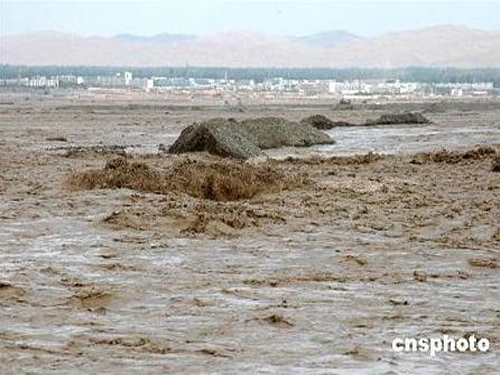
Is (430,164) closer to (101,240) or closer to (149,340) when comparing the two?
(101,240)

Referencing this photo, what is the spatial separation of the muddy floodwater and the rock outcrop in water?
115 inches

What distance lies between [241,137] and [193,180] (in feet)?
23.6

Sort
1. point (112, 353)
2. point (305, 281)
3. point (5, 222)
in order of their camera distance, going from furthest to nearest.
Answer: point (5, 222)
point (305, 281)
point (112, 353)

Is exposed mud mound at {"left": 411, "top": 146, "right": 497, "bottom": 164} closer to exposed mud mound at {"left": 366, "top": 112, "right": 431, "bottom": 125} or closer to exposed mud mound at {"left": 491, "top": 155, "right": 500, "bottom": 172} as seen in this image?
exposed mud mound at {"left": 491, "top": 155, "right": 500, "bottom": 172}

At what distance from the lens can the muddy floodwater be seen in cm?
678

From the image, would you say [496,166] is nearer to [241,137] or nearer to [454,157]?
[454,157]

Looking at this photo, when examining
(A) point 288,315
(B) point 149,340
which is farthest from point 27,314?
(A) point 288,315

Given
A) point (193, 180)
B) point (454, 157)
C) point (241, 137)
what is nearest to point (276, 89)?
point (241, 137)

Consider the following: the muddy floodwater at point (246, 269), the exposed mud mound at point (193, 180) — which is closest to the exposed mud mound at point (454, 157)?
the muddy floodwater at point (246, 269)

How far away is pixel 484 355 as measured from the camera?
6.74 metres

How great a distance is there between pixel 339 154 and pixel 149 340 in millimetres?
16695

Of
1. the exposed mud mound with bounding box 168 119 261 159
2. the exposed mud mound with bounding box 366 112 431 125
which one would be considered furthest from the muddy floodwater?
the exposed mud mound with bounding box 366 112 431 125

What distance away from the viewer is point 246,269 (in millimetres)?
9719

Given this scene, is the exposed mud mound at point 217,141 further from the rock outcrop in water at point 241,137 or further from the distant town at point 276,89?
the distant town at point 276,89
